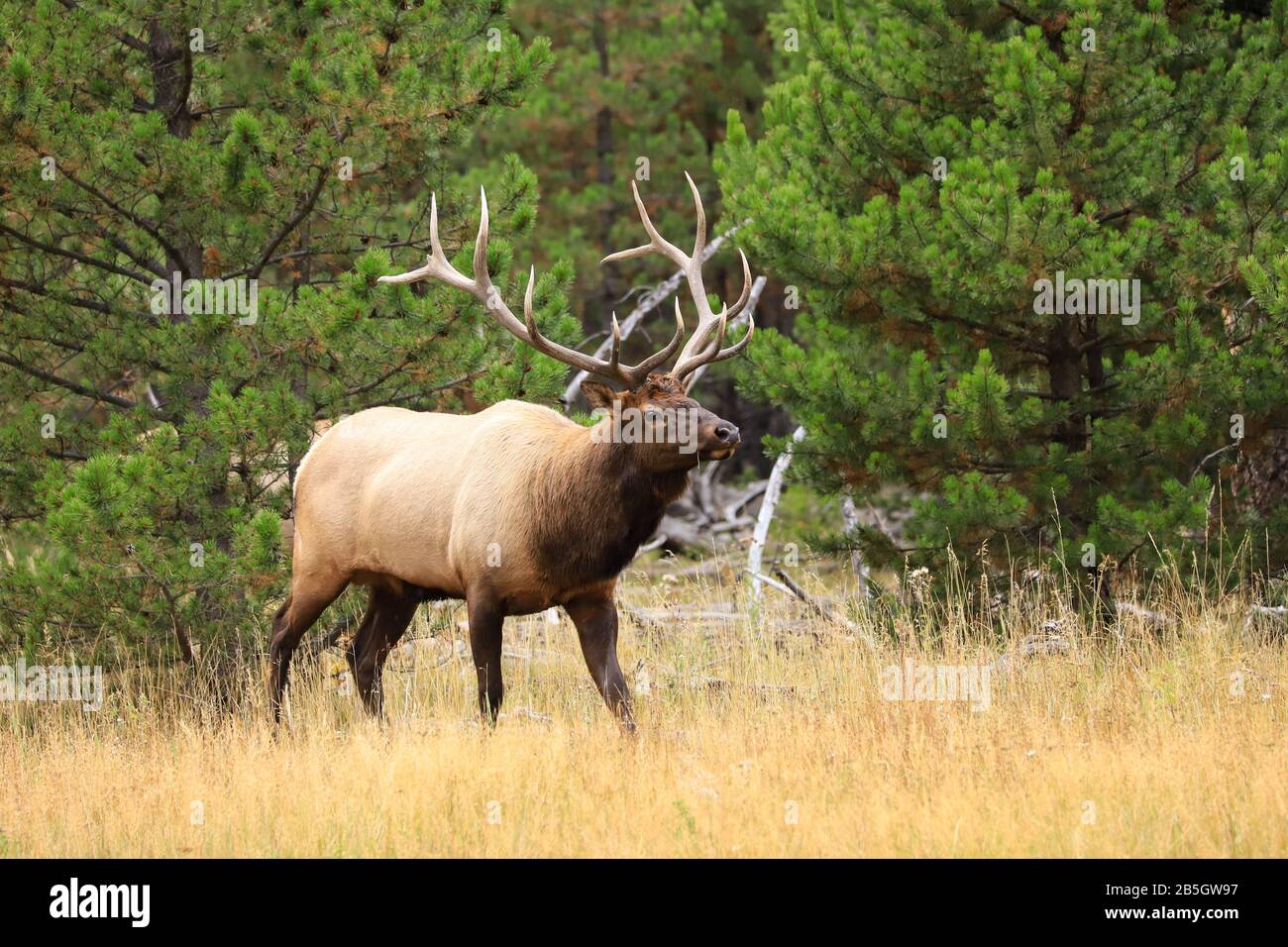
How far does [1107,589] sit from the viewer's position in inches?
330

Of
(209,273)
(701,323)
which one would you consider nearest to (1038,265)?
(701,323)

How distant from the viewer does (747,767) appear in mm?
5730

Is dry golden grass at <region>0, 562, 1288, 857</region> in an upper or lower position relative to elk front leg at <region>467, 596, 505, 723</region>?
lower

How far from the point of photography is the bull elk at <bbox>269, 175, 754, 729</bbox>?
694cm

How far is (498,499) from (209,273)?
2.63 metres

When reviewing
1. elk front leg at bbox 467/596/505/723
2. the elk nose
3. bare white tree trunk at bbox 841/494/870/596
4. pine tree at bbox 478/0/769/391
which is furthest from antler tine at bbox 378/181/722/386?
pine tree at bbox 478/0/769/391

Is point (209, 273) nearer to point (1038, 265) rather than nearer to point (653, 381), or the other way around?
point (653, 381)

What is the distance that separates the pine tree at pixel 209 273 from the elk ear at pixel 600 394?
1091 mm

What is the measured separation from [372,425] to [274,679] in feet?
4.69

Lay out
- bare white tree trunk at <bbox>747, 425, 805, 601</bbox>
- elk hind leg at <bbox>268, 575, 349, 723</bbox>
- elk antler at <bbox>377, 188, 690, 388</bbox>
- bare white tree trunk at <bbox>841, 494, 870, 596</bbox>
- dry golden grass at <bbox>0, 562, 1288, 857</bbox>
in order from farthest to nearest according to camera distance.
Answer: bare white tree trunk at <bbox>747, 425, 805, 601</bbox>, bare white tree trunk at <bbox>841, 494, 870, 596</bbox>, elk hind leg at <bbox>268, 575, 349, 723</bbox>, elk antler at <bbox>377, 188, 690, 388</bbox>, dry golden grass at <bbox>0, 562, 1288, 857</bbox>

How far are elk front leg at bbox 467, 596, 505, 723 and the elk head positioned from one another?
103cm

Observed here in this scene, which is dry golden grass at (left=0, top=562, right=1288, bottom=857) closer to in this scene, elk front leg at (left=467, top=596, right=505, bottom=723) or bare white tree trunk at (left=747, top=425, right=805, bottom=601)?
elk front leg at (left=467, top=596, right=505, bottom=723)
